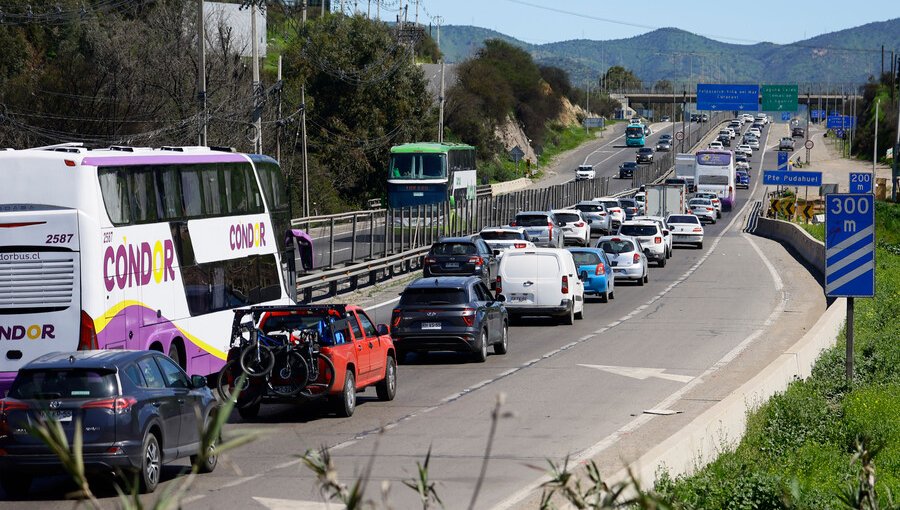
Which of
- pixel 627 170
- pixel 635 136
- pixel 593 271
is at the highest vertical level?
pixel 635 136

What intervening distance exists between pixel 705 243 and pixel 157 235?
164 feet

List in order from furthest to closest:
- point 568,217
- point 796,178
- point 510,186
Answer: point 510,186 → point 796,178 → point 568,217

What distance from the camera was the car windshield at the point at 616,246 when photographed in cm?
4300

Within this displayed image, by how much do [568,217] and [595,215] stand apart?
9.66 metres

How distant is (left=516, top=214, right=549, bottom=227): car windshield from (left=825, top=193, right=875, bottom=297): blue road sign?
3109 cm

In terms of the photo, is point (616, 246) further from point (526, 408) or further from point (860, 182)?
point (526, 408)

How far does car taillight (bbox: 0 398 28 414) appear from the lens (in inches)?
504

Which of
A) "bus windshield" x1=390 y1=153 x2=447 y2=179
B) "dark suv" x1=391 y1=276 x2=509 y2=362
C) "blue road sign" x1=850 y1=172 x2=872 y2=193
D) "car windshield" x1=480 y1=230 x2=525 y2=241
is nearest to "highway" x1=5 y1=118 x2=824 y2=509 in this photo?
"dark suv" x1=391 y1=276 x2=509 y2=362

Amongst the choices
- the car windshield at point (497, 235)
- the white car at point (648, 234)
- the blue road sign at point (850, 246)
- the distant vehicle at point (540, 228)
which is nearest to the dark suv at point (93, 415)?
the blue road sign at point (850, 246)

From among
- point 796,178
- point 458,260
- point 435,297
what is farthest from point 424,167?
point 435,297

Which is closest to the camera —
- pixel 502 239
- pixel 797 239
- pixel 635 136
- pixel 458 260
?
pixel 458 260

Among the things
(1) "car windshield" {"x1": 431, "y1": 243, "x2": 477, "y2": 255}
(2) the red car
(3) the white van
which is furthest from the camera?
(1) "car windshield" {"x1": 431, "y1": 243, "x2": 477, "y2": 255}

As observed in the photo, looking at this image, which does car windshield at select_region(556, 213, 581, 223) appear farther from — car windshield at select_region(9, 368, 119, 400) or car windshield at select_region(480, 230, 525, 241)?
car windshield at select_region(9, 368, 119, 400)

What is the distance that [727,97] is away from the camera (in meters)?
104
